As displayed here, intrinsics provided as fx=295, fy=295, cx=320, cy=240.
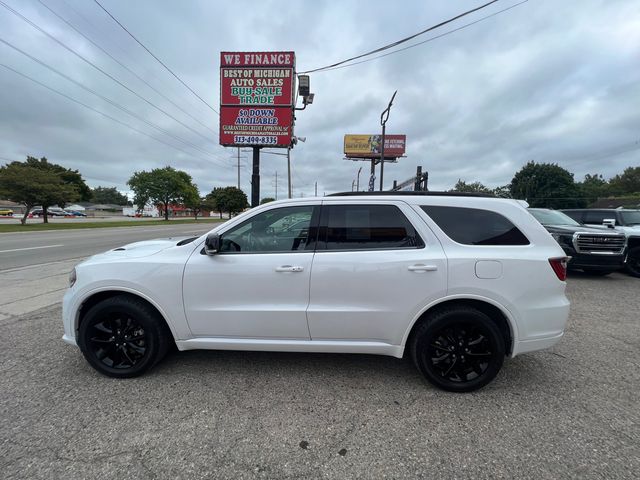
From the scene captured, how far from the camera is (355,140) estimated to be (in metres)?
53.3

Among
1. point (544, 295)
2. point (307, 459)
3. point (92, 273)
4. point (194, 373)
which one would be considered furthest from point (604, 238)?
point (92, 273)

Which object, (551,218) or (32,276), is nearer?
(32,276)

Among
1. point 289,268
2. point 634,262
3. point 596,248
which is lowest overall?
point 634,262

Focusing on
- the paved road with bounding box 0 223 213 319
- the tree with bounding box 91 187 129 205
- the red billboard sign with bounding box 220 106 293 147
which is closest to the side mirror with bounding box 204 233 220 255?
the paved road with bounding box 0 223 213 319

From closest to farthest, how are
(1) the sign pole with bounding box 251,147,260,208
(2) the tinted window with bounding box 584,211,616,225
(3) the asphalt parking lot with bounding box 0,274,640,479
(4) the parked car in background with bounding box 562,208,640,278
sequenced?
(3) the asphalt parking lot with bounding box 0,274,640,479 < (4) the parked car in background with bounding box 562,208,640,278 < (2) the tinted window with bounding box 584,211,616,225 < (1) the sign pole with bounding box 251,147,260,208

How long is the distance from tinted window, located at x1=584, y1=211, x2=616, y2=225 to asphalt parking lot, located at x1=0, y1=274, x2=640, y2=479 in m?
7.60

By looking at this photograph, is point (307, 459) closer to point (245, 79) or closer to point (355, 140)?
point (245, 79)

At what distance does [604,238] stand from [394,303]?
7.30 m

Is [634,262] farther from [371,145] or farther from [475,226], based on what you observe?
[371,145]

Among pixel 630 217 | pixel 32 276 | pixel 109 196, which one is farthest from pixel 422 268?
pixel 109 196

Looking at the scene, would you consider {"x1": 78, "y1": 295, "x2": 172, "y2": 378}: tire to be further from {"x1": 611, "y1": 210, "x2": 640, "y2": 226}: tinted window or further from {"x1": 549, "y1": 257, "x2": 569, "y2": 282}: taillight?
{"x1": 611, "y1": 210, "x2": 640, "y2": 226}: tinted window

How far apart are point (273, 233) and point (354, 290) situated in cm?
93

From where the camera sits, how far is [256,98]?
12211mm

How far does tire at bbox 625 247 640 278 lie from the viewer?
7.41m
